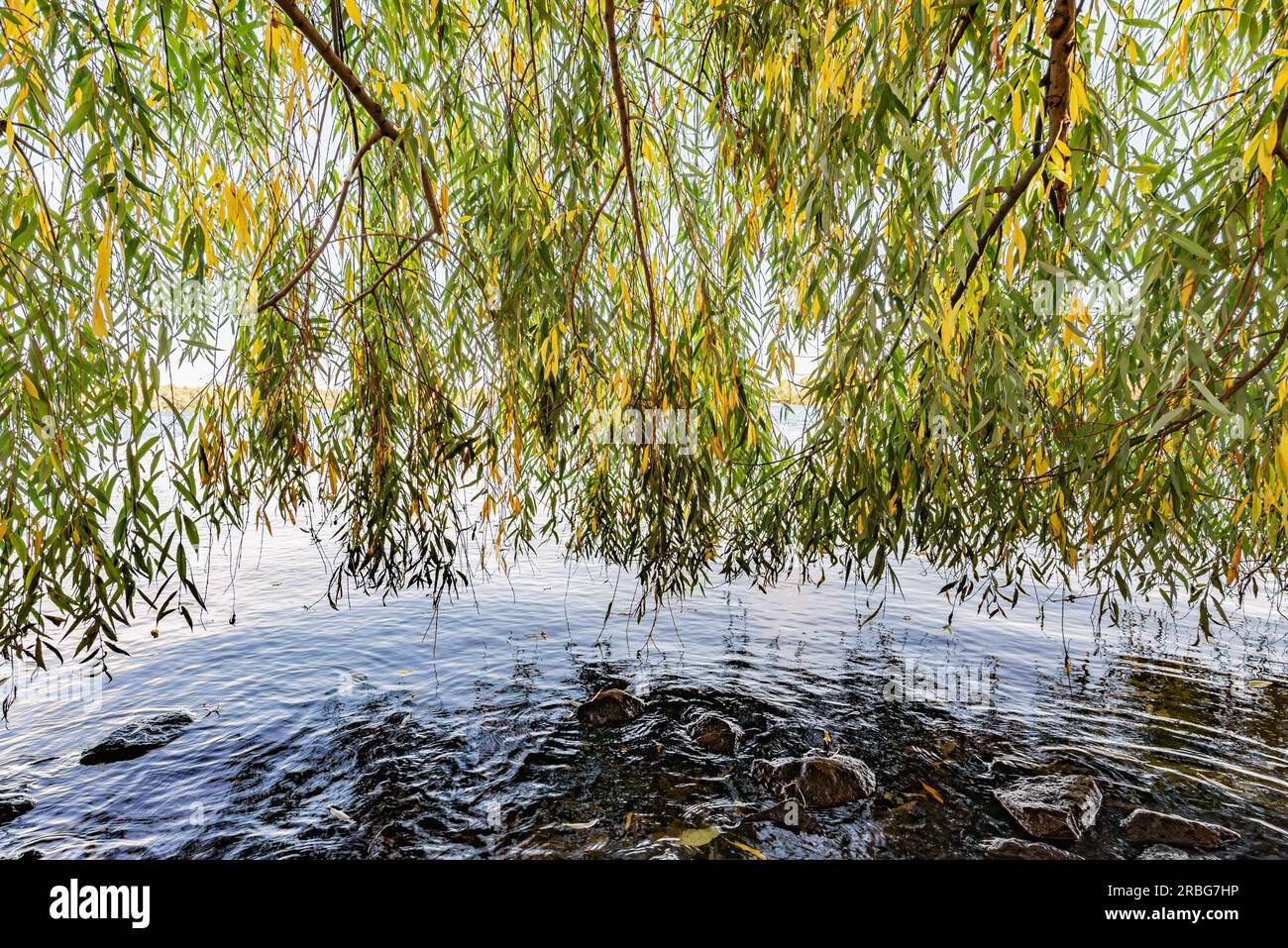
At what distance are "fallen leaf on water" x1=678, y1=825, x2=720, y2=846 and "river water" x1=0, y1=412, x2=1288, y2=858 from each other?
15 millimetres

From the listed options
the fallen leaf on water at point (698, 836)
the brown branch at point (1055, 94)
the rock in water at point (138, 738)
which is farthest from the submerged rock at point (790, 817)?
the rock in water at point (138, 738)

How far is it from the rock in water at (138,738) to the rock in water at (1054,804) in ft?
13.7

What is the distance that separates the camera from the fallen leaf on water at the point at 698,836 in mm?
2836

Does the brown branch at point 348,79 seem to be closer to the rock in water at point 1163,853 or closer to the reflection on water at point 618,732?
the reflection on water at point 618,732

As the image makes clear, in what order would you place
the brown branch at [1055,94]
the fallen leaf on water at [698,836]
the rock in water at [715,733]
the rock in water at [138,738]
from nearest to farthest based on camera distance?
the brown branch at [1055,94]
the fallen leaf on water at [698,836]
the rock in water at [138,738]
the rock in water at [715,733]

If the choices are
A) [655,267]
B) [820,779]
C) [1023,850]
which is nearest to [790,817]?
[820,779]

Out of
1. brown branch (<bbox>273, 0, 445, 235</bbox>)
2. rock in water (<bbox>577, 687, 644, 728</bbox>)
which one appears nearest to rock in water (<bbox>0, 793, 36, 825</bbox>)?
rock in water (<bbox>577, 687, 644, 728</bbox>)

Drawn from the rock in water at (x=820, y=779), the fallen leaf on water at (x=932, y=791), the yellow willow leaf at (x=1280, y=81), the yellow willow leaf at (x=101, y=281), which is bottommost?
the fallen leaf on water at (x=932, y=791)

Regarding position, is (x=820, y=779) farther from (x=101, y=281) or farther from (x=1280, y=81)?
(x=101, y=281)

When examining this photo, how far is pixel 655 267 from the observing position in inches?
96.9

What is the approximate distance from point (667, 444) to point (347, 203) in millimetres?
1570

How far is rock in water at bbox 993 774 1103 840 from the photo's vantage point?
2.90 metres
